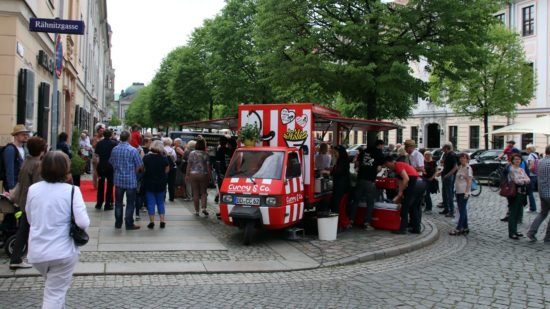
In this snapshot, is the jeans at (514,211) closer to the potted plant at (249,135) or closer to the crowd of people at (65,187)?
the potted plant at (249,135)

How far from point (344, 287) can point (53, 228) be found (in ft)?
12.9

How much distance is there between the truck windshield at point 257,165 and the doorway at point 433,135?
4193 cm

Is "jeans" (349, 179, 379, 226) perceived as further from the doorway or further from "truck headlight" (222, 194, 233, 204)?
the doorway

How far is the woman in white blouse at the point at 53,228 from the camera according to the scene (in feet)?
13.1

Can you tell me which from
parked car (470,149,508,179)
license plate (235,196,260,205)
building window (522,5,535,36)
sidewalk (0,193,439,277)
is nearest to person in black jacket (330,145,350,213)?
sidewalk (0,193,439,277)

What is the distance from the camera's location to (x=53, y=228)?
13.2ft

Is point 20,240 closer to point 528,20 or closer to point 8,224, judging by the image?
point 8,224

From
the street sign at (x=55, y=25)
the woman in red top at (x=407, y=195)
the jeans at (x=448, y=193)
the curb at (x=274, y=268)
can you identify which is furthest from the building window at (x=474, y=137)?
the street sign at (x=55, y=25)

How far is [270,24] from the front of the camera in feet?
46.5

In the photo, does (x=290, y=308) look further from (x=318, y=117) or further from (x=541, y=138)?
(x=541, y=138)

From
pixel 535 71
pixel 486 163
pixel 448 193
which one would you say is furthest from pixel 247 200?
pixel 535 71

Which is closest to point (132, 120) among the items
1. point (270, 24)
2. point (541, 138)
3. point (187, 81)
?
point (187, 81)

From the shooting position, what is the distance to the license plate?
9.03 m

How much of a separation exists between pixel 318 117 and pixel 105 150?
4.93 m
